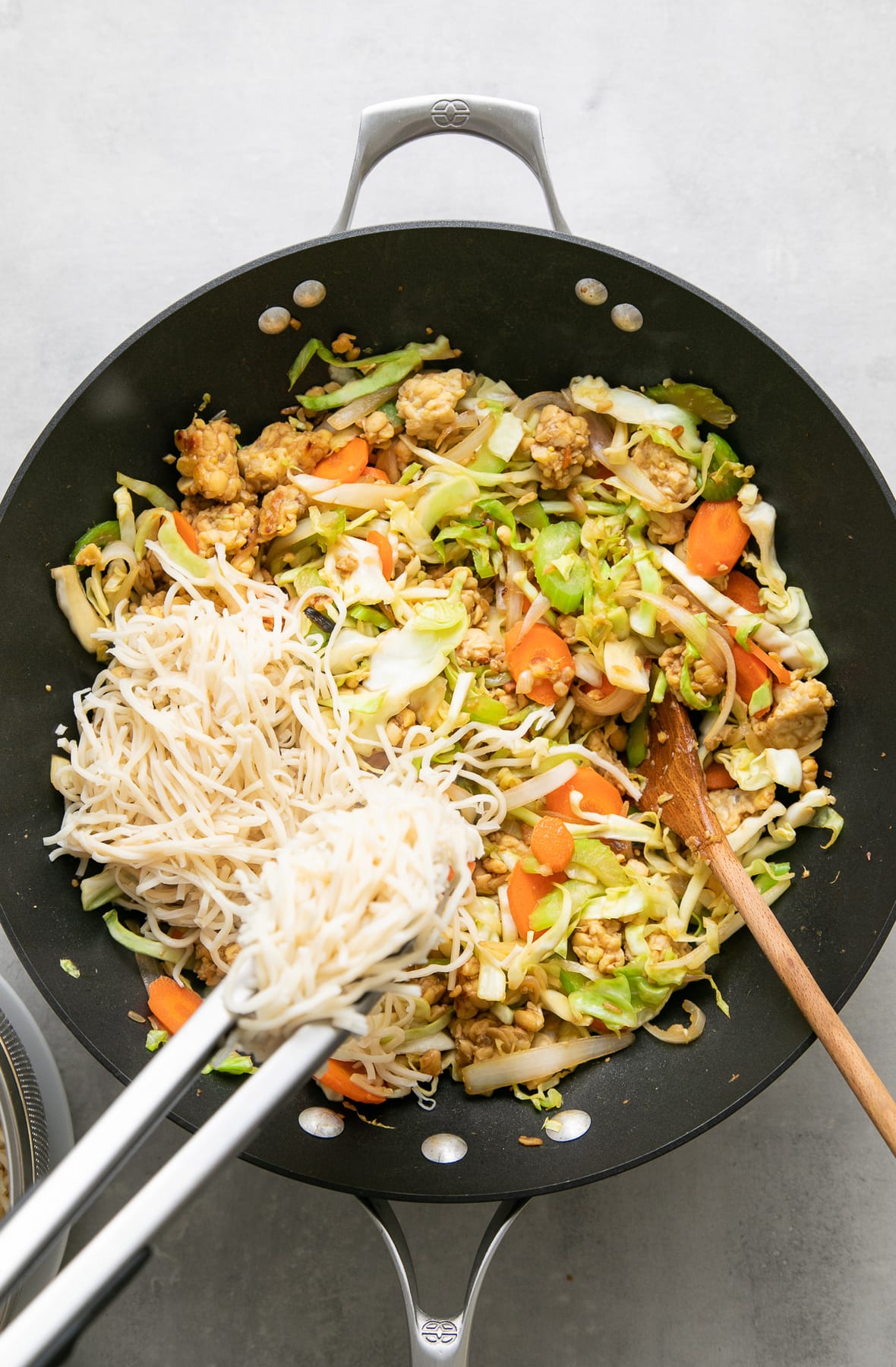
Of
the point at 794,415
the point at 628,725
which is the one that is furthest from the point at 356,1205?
the point at 794,415

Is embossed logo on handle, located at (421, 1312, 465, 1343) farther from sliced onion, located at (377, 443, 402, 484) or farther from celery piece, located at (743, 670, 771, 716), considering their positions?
Answer: sliced onion, located at (377, 443, 402, 484)

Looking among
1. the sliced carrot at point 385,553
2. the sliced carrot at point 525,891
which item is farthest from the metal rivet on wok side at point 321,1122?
the sliced carrot at point 385,553

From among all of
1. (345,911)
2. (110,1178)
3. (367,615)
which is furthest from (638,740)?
(110,1178)

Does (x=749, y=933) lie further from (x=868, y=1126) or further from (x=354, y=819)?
(x=354, y=819)

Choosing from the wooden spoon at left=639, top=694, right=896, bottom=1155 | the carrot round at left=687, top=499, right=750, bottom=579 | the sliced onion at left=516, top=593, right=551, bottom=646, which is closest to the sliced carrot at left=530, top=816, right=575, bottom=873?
the wooden spoon at left=639, top=694, right=896, bottom=1155

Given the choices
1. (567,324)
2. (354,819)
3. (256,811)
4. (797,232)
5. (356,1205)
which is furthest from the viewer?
(797,232)
